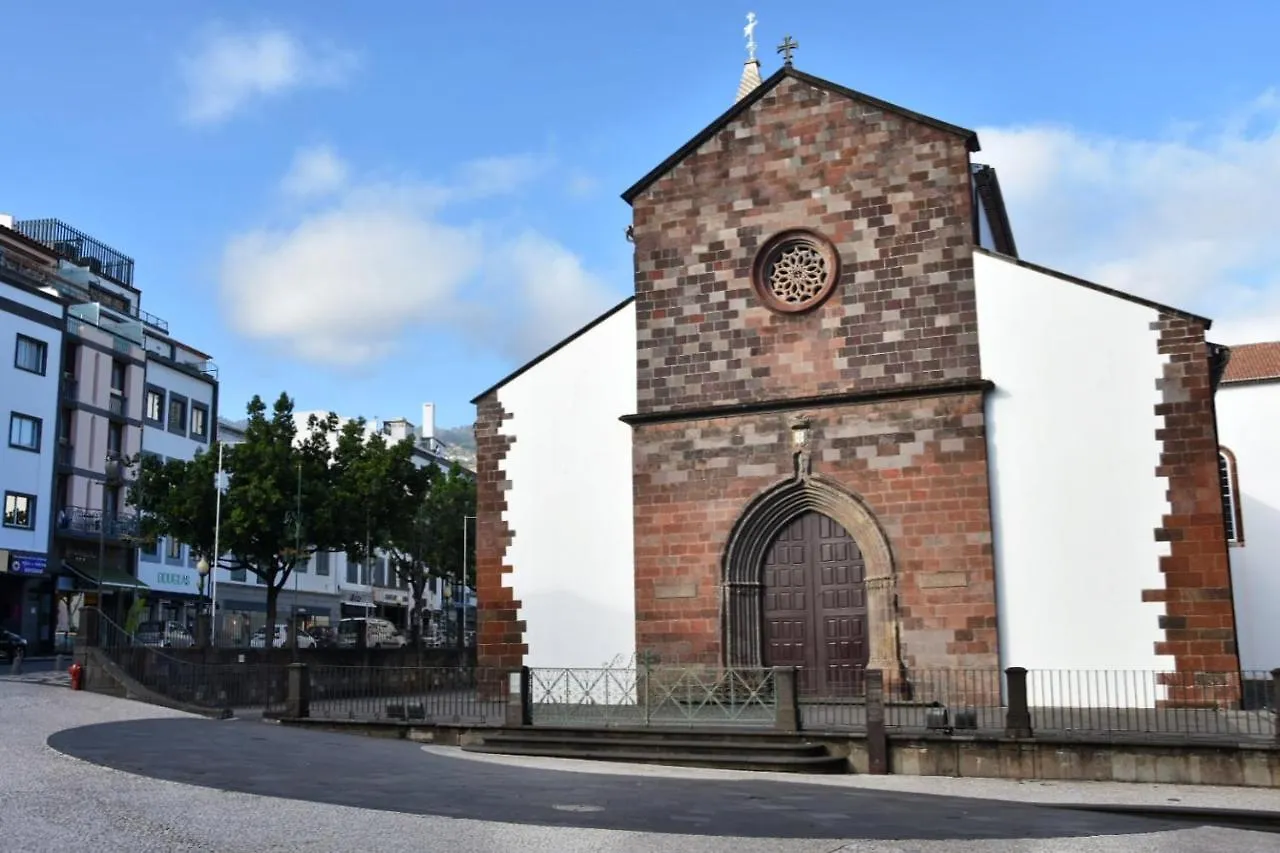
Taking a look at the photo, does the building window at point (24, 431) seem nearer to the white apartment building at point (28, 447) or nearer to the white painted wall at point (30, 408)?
the white apartment building at point (28, 447)

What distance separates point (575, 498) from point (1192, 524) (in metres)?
10.7

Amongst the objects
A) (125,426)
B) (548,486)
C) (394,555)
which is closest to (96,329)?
(125,426)

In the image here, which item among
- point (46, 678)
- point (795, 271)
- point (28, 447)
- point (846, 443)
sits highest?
point (795, 271)

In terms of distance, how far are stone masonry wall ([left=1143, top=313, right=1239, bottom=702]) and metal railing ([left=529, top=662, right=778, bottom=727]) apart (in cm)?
642

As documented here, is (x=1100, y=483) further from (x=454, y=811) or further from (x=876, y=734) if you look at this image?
(x=454, y=811)

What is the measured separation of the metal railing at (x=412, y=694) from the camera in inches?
757

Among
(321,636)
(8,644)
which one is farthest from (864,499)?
(321,636)

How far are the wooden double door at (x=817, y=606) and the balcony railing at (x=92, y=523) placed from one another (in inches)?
1112

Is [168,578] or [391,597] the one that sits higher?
[168,578]

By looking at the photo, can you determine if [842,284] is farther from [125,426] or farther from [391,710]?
[125,426]

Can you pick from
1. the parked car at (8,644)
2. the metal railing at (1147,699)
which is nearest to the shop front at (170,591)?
the parked car at (8,644)

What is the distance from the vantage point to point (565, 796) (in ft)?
39.3

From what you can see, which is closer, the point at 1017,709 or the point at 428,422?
the point at 1017,709

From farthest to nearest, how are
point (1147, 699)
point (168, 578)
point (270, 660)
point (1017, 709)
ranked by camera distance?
point (168, 578)
point (270, 660)
point (1147, 699)
point (1017, 709)
